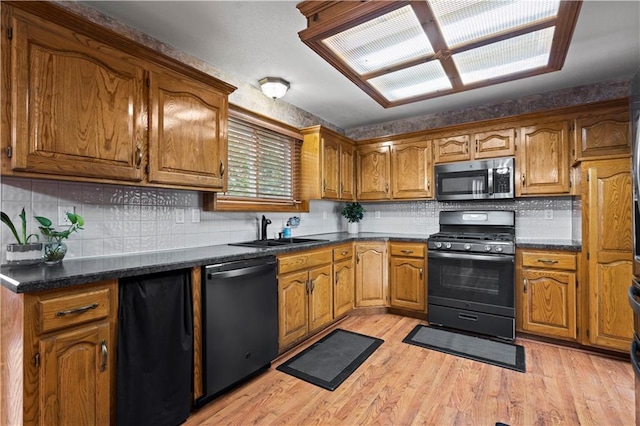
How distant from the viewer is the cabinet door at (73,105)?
1.43m

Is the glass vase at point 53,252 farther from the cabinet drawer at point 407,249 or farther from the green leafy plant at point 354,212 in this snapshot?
the green leafy plant at point 354,212

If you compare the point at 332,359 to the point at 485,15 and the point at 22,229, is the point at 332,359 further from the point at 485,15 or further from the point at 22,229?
the point at 485,15

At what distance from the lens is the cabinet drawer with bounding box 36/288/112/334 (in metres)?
1.27

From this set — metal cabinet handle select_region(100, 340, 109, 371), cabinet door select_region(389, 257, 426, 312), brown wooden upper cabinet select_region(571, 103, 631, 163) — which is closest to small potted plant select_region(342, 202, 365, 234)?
cabinet door select_region(389, 257, 426, 312)

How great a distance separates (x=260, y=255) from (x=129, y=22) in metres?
1.82

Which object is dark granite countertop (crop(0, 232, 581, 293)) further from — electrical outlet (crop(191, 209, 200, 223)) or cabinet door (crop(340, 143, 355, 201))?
cabinet door (crop(340, 143, 355, 201))

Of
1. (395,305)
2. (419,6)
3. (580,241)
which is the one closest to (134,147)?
(419,6)

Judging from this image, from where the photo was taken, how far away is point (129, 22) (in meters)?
2.08

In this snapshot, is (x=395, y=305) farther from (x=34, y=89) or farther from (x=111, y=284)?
(x=34, y=89)

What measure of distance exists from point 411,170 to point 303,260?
1.89m

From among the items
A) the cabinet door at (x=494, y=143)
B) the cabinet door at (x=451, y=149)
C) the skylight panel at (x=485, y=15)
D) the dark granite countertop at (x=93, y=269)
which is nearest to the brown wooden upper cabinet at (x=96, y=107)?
the dark granite countertop at (x=93, y=269)

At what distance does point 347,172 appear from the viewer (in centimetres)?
398

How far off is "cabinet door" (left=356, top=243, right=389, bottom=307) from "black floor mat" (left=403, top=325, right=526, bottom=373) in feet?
1.85

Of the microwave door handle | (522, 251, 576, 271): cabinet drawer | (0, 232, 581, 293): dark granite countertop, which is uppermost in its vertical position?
the microwave door handle
